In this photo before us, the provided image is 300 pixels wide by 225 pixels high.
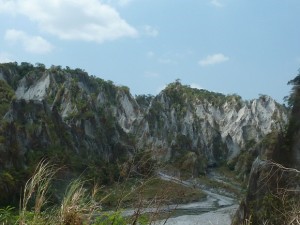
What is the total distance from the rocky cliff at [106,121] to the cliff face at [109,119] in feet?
0.44

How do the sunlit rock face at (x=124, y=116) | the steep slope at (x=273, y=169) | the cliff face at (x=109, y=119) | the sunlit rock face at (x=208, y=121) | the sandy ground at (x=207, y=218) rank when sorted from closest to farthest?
the steep slope at (x=273, y=169), the sandy ground at (x=207, y=218), the cliff face at (x=109, y=119), the sunlit rock face at (x=124, y=116), the sunlit rock face at (x=208, y=121)

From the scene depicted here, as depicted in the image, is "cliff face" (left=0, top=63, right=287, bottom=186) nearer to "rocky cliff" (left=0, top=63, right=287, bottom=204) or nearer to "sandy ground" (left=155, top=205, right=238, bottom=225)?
"rocky cliff" (left=0, top=63, right=287, bottom=204)

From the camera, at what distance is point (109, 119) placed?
83812 mm

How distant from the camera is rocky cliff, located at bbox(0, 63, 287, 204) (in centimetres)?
5662

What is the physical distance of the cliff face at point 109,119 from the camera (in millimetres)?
57812

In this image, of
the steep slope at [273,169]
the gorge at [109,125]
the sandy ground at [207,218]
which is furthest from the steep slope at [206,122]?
the steep slope at [273,169]

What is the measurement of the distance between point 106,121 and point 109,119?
1641mm

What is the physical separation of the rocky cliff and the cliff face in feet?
0.44

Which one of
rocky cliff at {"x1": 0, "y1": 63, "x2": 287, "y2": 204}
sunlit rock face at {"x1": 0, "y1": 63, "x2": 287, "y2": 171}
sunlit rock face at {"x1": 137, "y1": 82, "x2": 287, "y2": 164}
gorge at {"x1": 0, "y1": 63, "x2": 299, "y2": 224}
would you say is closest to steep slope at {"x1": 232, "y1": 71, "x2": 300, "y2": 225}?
gorge at {"x1": 0, "y1": 63, "x2": 299, "y2": 224}

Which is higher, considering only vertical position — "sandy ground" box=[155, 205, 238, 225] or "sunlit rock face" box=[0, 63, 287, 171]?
"sunlit rock face" box=[0, 63, 287, 171]

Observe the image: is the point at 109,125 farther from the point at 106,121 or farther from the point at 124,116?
the point at 124,116

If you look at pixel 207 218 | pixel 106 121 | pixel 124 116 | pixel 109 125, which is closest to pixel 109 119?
pixel 106 121

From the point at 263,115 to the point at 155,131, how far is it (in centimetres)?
2959

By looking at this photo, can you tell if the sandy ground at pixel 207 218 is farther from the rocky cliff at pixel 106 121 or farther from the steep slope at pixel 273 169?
the steep slope at pixel 273 169
